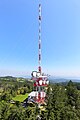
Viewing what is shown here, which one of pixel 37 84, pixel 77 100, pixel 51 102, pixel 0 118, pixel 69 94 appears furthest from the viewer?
pixel 69 94

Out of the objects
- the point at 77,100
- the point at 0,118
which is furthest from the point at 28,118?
the point at 77,100

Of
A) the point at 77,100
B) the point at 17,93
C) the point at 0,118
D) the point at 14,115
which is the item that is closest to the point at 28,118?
the point at 14,115

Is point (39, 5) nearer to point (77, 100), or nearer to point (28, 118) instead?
point (28, 118)

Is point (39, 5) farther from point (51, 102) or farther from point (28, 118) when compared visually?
point (51, 102)

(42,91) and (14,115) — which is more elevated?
(42,91)

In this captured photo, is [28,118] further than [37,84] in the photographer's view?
Yes

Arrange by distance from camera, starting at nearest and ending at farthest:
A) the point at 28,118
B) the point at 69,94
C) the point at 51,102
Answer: the point at 28,118 < the point at 51,102 < the point at 69,94

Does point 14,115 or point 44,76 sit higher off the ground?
point 44,76

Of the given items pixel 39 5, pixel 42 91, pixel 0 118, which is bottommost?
pixel 0 118

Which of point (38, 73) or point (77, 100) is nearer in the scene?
point (38, 73)
